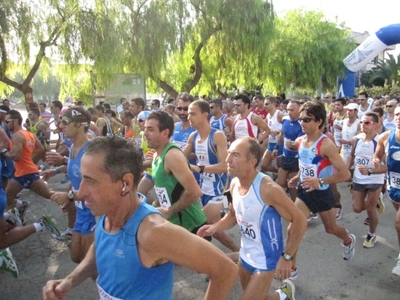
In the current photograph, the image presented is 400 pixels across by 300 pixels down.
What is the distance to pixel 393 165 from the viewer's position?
4.46m

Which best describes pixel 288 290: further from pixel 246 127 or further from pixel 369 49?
pixel 369 49

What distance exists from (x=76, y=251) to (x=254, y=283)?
6.15ft

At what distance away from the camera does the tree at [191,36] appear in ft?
52.7

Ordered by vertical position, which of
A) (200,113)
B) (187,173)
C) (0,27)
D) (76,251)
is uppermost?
(0,27)

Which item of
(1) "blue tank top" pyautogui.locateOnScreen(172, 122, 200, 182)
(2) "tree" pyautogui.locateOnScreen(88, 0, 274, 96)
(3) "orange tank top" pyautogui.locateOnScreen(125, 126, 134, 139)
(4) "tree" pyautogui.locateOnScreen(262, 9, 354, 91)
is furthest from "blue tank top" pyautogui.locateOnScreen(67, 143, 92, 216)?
(4) "tree" pyautogui.locateOnScreen(262, 9, 354, 91)

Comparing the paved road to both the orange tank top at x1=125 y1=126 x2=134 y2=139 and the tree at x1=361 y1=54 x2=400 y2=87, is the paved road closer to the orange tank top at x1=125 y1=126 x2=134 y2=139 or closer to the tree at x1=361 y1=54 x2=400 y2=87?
the orange tank top at x1=125 y1=126 x2=134 y2=139

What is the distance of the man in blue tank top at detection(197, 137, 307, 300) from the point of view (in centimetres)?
276

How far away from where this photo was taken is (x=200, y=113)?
4.62 m

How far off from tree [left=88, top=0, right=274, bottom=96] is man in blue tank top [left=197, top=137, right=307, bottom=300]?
12509 millimetres

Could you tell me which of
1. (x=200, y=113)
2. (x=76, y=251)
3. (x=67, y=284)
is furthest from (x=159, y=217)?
(x=200, y=113)

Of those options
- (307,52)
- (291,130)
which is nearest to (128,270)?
(291,130)

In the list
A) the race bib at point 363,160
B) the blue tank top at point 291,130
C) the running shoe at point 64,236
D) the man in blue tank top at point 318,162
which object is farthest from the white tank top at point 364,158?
the running shoe at point 64,236

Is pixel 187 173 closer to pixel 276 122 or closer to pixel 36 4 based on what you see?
pixel 276 122

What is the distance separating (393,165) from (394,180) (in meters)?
0.18
